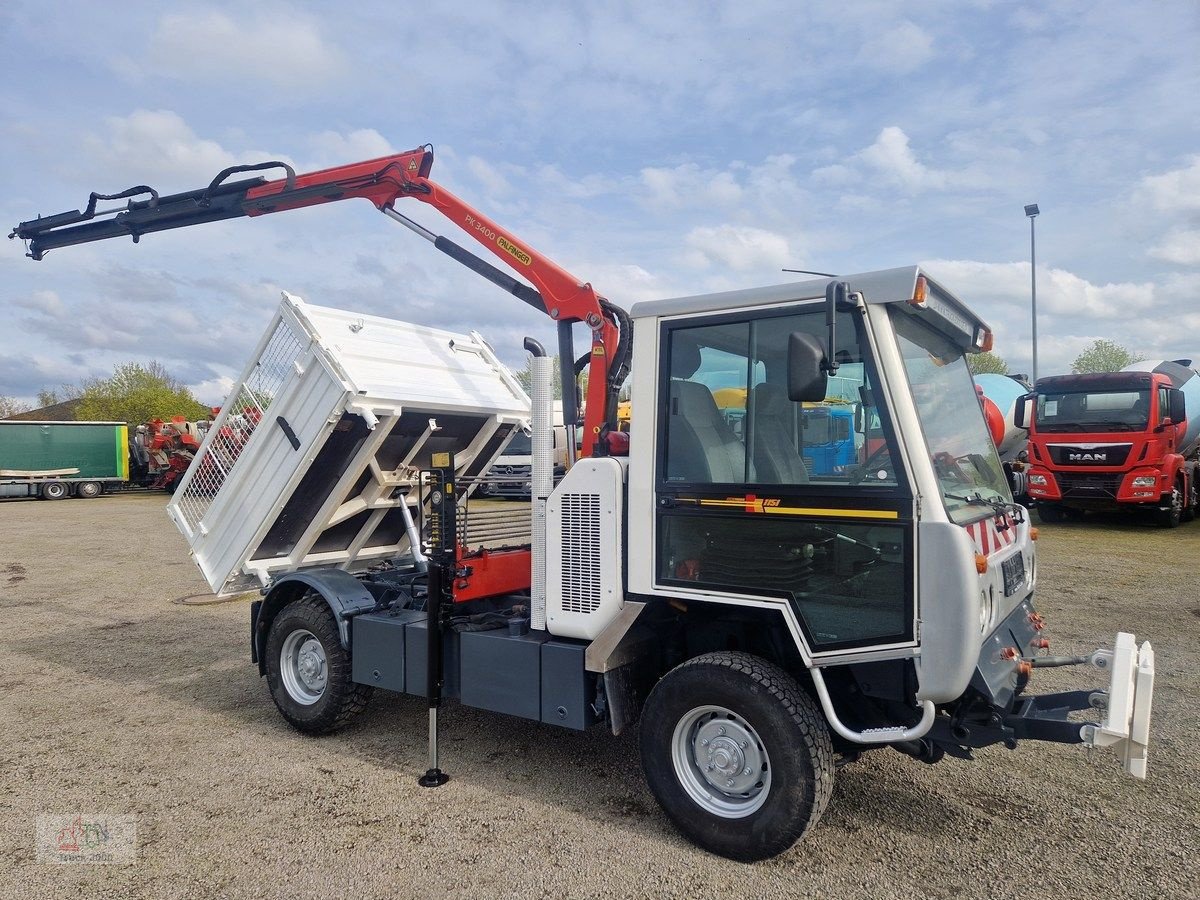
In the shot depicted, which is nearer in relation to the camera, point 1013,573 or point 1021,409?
point 1013,573

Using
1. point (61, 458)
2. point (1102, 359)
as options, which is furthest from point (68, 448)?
point (1102, 359)

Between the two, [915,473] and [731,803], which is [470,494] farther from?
[915,473]

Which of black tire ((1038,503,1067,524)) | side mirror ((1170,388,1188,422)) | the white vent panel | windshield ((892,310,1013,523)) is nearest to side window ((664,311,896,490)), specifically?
windshield ((892,310,1013,523))

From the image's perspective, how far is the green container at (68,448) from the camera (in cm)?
2900

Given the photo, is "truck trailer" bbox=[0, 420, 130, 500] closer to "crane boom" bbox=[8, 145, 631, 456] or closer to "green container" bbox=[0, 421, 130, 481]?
"green container" bbox=[0, 421, 130, 481]

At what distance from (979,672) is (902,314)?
1.52m

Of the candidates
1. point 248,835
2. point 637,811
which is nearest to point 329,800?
point 248,835

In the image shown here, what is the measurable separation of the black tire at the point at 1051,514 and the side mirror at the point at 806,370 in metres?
15.5

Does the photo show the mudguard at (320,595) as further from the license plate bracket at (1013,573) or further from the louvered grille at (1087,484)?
→ the louvered grille at (1087,484)

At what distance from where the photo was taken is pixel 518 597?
5324 millimetres

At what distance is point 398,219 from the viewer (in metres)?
6.76

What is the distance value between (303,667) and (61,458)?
3018cm

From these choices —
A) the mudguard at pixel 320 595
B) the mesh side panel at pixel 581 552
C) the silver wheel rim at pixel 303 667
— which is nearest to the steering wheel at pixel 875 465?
the mesh side panel at pixel 581 552

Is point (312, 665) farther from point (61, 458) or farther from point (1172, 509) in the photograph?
point (61, 458)
